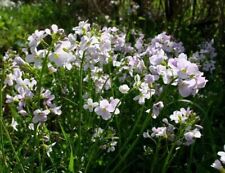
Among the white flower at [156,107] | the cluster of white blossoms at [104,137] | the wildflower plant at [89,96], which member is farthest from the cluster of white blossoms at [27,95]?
the white flower at [156,107]

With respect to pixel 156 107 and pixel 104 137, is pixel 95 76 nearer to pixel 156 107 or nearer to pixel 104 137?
pixel 104 137

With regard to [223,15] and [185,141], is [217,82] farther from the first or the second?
[185,141]

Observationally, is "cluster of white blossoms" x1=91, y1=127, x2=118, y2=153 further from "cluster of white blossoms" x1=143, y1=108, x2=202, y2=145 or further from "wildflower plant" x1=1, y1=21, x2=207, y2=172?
"cluster of white blossoms" x1=143, y1=108, x2=202, y2=145

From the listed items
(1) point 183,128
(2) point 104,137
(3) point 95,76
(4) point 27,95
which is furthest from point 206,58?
(4) point 27,95

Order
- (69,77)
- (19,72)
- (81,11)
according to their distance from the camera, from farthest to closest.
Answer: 1. (81,11)
2. (69,77)
3. (19,72)

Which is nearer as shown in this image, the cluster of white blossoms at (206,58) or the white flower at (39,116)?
the white flower at (39,116)

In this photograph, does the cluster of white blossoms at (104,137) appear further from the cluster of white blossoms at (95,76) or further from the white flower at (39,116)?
the white flower at (39,116)

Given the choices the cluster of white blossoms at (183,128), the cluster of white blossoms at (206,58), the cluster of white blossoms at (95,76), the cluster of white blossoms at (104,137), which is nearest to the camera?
the cluster of white blossoms at (95,76)

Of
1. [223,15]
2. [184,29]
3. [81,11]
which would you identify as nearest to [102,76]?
[223,15]

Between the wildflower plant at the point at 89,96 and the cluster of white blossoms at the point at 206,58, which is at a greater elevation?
the cluster of white blossoms at the point at 206,58

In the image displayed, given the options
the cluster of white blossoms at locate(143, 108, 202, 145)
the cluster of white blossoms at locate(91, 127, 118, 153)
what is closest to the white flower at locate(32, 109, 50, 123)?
the cluster of white blossoms at locate(91, 127, 118, 153)

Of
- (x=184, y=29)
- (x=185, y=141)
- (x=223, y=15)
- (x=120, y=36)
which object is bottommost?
(x=185, y=141)
